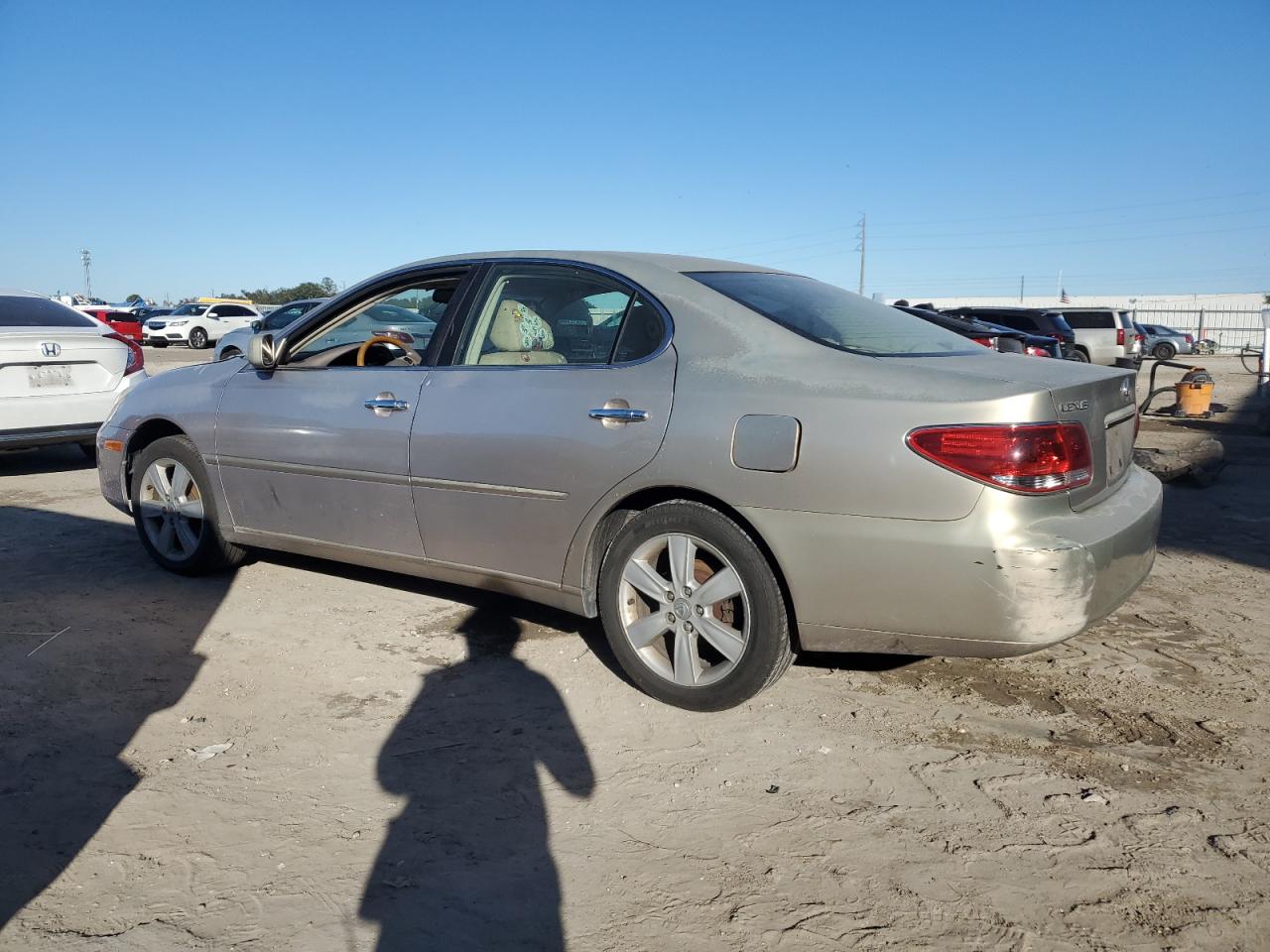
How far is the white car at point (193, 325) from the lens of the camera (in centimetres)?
3741

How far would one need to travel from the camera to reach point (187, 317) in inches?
1485

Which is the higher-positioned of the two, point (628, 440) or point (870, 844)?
point (628, 440)

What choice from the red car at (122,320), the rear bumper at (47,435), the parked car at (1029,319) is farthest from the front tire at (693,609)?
the red car at (122,320)

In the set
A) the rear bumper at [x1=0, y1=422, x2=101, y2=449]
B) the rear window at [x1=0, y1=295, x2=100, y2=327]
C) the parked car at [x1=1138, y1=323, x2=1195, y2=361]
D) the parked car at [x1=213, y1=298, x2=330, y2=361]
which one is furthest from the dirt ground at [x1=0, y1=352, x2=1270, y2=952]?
the parked car at [x1=1138, y1=323, x2=1195, y2=361]

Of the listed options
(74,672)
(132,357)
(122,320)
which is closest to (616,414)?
(74,672)

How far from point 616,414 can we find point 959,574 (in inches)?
50.6

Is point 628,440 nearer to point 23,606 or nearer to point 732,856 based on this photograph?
point 732,856

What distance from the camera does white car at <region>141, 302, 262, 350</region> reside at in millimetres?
37406

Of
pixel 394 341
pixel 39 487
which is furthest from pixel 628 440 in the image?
pixel 39 487

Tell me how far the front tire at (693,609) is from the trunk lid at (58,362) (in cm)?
612

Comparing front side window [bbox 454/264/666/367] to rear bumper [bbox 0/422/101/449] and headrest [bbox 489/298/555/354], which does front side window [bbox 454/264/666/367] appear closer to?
headrest [bbox 489/298/555/354]

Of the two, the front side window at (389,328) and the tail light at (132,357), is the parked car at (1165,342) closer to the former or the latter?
the tail light at (132,357)

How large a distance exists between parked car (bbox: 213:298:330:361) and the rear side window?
18172mm

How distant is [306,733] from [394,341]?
220 centimetres
